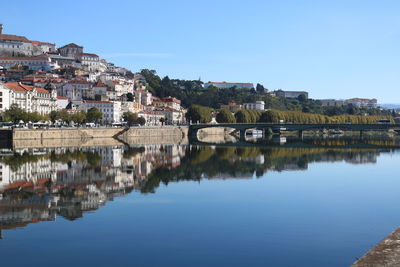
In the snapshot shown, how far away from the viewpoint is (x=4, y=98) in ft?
231

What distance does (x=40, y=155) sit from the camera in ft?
148

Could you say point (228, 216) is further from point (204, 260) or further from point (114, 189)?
point (114, 189)

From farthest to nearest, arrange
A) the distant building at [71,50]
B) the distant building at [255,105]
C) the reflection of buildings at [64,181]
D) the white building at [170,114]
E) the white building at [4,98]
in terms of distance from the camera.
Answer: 1. the distant building at [255,105]
2. the distant building at [71,50]
3. the white building at [170,114]
4. the white building at [4,98]
5. the reflection of buildings at [64,181]

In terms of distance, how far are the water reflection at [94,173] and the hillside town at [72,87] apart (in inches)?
1175

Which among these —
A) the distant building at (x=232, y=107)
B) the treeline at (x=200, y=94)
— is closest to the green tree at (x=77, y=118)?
the treeline at (x=200, y=94)

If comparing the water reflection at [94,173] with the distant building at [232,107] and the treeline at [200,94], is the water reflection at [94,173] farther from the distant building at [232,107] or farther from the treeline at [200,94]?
the treeline at [200,94]

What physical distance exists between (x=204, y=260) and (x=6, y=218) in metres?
8.28

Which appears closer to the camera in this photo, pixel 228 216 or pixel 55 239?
pixel 55 239

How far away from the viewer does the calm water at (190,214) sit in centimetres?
1523

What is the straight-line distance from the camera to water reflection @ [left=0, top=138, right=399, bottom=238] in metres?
22.0

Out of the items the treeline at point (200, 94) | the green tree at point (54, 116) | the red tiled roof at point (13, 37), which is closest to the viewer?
the green tree at point (54, 116)

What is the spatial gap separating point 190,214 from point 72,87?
7888 centimetres

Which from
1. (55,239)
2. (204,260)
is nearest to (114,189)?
(55,239)

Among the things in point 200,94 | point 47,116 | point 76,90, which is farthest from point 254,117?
point 47,116
